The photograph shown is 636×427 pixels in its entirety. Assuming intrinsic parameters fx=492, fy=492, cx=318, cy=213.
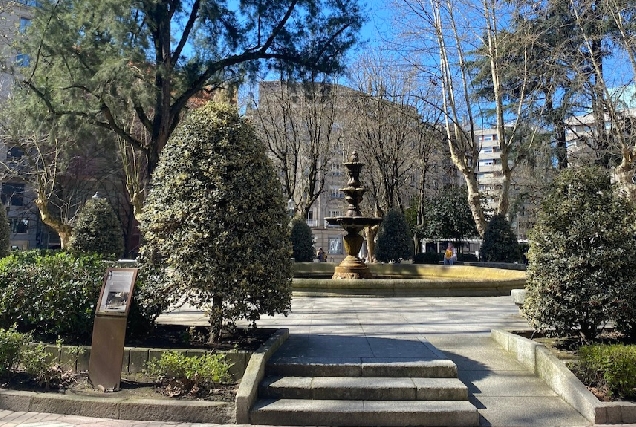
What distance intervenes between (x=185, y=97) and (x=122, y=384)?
9979 mm

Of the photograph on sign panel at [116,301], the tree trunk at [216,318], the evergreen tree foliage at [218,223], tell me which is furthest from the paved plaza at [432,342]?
the photograph on sign panel at [116,301]

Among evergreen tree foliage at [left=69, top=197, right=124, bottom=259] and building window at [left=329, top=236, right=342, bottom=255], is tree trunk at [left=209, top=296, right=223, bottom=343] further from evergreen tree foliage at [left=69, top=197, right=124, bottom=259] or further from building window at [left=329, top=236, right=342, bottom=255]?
building window at [left=329, top=236, right=342, bottom=255]

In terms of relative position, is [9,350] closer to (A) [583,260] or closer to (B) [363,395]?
(B) [363,395]

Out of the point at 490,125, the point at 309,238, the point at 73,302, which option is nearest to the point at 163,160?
the point at 73,302

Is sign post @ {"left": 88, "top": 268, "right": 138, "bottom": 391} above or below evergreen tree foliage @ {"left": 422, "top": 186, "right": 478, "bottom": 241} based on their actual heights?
below

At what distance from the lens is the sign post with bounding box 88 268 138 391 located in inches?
205

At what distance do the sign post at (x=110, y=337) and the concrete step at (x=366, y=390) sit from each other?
1.57 m

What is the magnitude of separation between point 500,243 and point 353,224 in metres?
9.64

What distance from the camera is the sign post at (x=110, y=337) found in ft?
17.1

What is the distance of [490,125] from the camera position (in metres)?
25.1

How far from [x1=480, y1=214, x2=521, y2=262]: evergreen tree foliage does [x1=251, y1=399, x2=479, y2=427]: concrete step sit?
59.1ft

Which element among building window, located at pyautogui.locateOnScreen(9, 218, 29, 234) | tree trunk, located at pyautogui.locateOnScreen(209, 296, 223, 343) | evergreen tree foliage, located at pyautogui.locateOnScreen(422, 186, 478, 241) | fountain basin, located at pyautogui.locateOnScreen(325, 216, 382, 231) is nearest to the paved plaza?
tree trunk, located at pyautogui.locateOnScreen(209, 296, 223, 343)

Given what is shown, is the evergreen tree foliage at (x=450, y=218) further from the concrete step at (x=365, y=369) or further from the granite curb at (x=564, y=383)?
the concrete step at (x=365, y=369)

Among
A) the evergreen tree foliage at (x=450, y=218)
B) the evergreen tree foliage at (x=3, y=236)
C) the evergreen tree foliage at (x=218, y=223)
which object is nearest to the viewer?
the evergreen tree foliage at (x=218, y=223)
